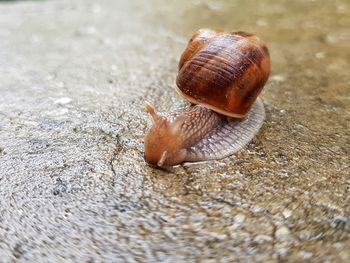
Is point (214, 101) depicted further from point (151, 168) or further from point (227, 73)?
point (151, 168)

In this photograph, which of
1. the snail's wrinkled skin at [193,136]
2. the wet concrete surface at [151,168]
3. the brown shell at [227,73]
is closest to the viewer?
the wet concrete surface at [151,168]

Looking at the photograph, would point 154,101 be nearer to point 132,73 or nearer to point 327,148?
point 132,73

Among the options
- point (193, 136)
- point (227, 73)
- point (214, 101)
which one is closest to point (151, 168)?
point (193, 136)

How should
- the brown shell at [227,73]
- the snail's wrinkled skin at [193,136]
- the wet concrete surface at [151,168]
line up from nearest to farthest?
the wet concrete surface at [151,168], the snail's wrinkled skin at [193,136], the brown shell at [227,73]

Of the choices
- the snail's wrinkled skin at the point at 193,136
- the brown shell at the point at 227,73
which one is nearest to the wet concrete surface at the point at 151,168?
the snail's wrinkled skin at the point at 193,136

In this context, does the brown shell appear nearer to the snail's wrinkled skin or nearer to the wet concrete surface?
the snail's wrinkled skin

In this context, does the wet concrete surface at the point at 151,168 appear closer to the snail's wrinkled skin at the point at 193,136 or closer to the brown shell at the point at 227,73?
the snail's wrinkled skin at the point at 193,136
